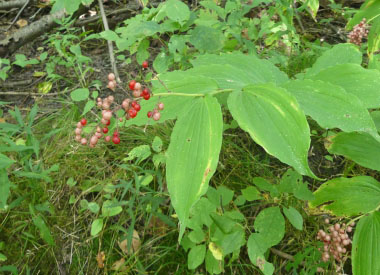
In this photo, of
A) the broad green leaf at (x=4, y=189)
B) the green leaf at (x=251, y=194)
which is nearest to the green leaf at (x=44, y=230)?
the broad green leaf at (x=4, y=189)

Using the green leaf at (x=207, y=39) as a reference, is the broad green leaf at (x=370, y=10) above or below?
above

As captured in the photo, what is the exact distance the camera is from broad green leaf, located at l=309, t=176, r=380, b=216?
1540 mm

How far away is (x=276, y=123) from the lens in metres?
1.03

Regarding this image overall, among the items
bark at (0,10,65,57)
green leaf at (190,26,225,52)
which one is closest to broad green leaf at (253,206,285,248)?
green leaf at (190,26,225,52)

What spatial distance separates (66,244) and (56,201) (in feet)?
1.02

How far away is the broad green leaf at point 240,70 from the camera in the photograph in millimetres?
1288

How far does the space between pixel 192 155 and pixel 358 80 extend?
837 mm

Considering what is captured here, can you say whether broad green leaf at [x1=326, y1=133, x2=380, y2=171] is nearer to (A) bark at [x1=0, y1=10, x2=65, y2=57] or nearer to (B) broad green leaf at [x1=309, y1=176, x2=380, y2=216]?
(B) broad green leaf at [x1=309, y1=176, x2=380, y2=216]

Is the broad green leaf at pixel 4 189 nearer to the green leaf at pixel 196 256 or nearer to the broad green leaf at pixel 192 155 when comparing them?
the green leaf at pixel 196 256

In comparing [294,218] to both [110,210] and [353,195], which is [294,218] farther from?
[110,210]

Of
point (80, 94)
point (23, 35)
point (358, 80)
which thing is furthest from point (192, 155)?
point (23, 35)

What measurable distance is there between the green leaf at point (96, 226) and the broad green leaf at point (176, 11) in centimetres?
129

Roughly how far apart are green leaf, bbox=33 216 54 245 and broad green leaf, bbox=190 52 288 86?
1.30 meters

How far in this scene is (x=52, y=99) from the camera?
296cm
